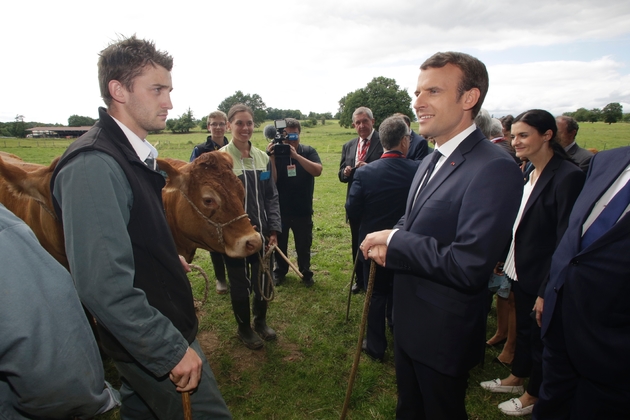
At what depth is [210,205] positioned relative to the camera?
3133mm

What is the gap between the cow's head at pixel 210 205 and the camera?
3.13 metres

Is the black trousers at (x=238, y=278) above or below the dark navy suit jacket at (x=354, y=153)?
below

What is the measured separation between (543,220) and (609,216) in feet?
3.36

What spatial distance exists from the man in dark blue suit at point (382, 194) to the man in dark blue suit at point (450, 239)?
5.32ft

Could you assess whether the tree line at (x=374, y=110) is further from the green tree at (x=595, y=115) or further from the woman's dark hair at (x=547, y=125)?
the woman's dark hair at (x=547, y=125)

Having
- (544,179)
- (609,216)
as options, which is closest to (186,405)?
(609,216)

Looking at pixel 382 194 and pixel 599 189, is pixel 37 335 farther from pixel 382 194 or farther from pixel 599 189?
pixel 382 194

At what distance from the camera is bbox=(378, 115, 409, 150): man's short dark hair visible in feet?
11.9

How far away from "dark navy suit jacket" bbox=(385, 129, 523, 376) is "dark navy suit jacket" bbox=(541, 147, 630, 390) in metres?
0.59

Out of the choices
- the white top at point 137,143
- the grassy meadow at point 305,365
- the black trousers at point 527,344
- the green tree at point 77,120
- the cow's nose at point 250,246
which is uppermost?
the green tree at point 77,120

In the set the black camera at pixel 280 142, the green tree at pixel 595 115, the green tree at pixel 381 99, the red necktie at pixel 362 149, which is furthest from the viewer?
the green tree at pixel 595 115

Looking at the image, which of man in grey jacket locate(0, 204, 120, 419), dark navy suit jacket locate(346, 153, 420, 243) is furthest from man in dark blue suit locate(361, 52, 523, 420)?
dark navy suit jacket locate(346, 153, 420, 243)

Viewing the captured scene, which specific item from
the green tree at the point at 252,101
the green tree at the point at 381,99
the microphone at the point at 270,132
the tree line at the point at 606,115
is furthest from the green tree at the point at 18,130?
the tree line at the point at 606,115

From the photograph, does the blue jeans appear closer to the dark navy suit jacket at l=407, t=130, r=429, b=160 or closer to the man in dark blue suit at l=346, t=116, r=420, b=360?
the man in dark blue suit at l=346, t=116, r=420, b=360
